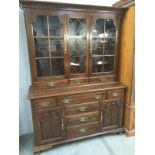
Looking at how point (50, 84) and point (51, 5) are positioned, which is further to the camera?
point (50, 84)

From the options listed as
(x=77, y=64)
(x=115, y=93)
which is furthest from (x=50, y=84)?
(x=115, y=93)

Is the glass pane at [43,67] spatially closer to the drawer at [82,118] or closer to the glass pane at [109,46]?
the drawer at [82,118]

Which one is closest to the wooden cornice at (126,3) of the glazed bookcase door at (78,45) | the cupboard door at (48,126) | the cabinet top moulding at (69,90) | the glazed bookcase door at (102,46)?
the glazed bookcase door at (102,46)

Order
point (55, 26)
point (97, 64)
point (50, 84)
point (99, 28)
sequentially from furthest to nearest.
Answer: point (97, 64)
point (99, 28)
point (50, 84)
point (55, 26)

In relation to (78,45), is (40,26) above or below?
above

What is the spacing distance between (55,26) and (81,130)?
1542 mm

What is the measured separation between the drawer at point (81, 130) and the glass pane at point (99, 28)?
1.35 metres

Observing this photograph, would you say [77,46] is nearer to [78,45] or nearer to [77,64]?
[78,45]

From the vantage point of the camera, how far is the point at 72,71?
216 centimetres

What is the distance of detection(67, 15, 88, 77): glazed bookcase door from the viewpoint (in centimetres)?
204

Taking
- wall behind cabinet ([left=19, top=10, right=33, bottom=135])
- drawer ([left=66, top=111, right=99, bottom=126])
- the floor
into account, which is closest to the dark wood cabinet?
drawer ([left=66, top=111, right=99, bottom=126])

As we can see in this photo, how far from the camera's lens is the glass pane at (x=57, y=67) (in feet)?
6.77
